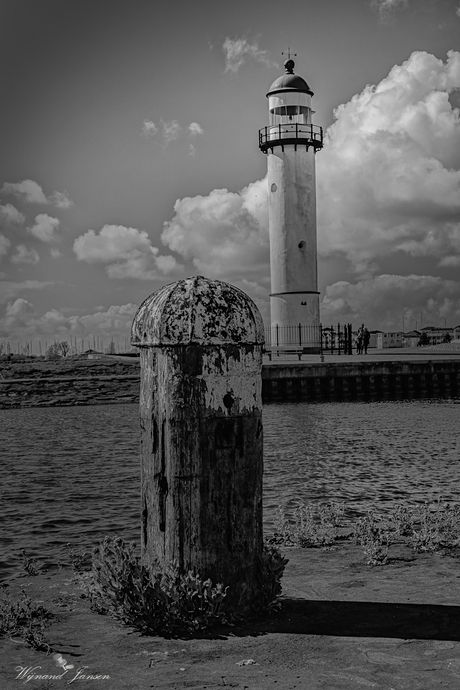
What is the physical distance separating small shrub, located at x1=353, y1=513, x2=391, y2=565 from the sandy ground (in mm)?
532

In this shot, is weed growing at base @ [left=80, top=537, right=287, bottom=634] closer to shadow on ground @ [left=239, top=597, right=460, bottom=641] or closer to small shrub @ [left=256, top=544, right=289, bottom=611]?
small shrub @ [left=256, top=544, right=289, bottom=611]

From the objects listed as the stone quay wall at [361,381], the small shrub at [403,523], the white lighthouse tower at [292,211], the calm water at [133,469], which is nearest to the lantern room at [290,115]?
the white lighthouse tower at [292,211]

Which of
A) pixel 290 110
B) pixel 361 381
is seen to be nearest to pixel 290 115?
pixel 290 110

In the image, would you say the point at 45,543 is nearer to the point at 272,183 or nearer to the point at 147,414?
the point at 147,414

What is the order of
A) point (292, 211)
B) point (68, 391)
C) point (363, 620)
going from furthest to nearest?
point (292, 211), point (68, 391), point (363, 620)

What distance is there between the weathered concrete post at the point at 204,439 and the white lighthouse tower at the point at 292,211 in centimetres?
3598

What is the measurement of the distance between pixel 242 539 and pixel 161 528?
461mm

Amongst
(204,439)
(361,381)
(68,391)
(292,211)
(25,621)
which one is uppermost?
(292,211)

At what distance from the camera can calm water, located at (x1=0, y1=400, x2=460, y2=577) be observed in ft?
31.2

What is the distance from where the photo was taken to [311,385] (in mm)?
32156

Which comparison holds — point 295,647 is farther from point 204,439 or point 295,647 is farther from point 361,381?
point 361,381

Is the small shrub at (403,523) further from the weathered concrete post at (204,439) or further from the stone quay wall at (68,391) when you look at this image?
the stone quay wall at (68,391)

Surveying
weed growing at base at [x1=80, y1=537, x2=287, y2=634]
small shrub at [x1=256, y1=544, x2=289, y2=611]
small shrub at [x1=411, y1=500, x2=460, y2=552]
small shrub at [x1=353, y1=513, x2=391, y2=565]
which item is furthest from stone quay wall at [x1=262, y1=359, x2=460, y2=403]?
weed growing at base at [x1=80, y1=537, x2=287, y2=634]

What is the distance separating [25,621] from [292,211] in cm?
3719
